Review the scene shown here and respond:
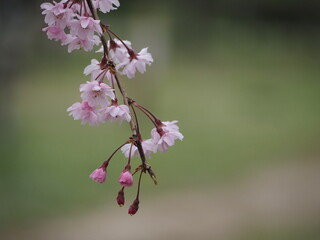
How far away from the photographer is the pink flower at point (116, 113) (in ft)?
2.96

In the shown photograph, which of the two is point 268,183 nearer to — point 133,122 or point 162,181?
point 162,181

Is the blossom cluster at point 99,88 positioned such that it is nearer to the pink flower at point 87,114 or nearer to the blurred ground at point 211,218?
the pink flower at point 87,114

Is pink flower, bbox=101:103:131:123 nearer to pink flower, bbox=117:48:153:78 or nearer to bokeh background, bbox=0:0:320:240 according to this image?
pink flower, bbox=117:48:153:78

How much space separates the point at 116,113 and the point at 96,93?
0.05m

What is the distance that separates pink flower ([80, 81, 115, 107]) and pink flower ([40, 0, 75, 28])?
12 cm

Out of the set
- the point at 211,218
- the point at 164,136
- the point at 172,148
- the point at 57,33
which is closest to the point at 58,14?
the point at 57,33

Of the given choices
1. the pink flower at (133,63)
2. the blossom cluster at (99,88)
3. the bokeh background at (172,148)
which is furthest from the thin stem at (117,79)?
the bokeh background at (172,148)

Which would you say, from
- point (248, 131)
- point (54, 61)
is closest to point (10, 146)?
point (248, 131)

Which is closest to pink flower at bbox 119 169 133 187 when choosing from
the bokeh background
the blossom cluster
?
the blossom cluster

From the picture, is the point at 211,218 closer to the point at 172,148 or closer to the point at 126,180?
the point at 172,148

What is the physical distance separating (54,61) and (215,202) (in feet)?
22.2

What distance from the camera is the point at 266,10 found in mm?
15438

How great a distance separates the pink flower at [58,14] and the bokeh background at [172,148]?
3.15 metres

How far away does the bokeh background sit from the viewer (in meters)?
4.27
